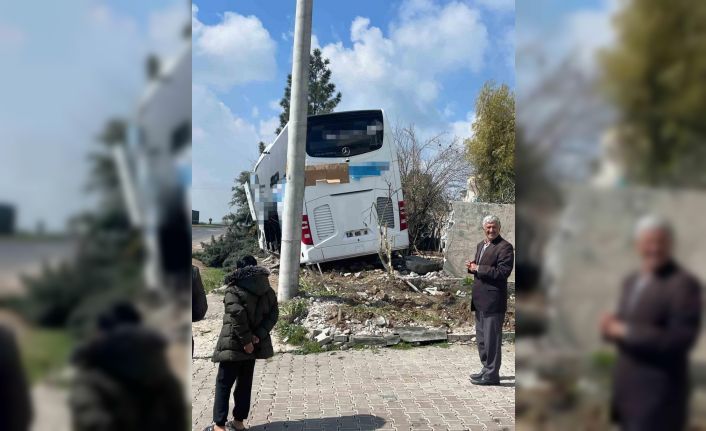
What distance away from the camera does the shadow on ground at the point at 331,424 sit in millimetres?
4348

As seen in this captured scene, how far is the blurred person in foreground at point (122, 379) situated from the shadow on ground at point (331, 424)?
10.9ft

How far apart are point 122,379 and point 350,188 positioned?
32.3ft

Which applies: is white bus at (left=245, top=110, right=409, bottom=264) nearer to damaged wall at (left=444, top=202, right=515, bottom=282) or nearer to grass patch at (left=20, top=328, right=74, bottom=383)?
damaged wall at (left=444, top=202, right=515, bottom=282)

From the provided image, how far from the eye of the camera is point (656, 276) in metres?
1.12

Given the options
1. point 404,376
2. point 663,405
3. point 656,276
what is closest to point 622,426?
point 663,405

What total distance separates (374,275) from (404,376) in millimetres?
4888

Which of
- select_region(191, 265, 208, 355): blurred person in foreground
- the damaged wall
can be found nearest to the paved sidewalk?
select_region(191, 265, 208, 355): blurred person in foreground

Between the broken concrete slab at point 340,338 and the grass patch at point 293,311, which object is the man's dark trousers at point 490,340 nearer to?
the broken concrete slab at point 340,338

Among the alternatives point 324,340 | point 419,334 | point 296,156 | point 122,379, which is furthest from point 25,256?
point 296,156

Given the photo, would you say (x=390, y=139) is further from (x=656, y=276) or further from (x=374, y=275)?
(x=656, y=276)

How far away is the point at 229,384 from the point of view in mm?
3973

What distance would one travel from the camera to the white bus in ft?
35.4

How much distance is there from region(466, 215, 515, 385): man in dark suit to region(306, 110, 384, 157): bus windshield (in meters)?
6.21

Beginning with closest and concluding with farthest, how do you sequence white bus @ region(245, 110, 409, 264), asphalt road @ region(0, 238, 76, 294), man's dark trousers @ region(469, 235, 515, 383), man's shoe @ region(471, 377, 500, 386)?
asphalt road @ region(0, 238, 76, 294), man's dark trousers @ region(469, 235, 515, 383), man's shoe @ region(471, 377, 500, 386), white bus @ region(245, 110, 409, 264)
